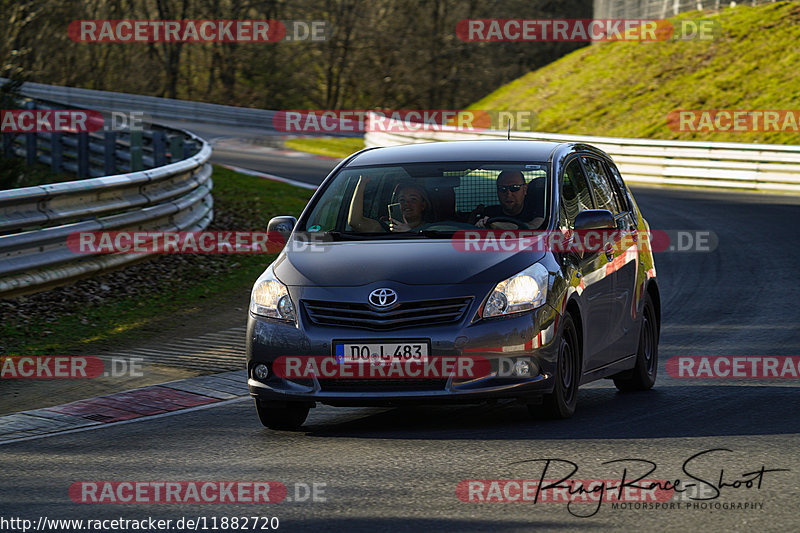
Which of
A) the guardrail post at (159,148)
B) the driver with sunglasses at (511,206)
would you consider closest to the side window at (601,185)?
the driver with sunglasses at (511,206)

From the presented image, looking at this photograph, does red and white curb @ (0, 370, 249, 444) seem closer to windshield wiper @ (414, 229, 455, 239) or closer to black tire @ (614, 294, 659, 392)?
windshield wiper @ (414, 229, 455, 239)

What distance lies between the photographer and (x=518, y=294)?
288 inches

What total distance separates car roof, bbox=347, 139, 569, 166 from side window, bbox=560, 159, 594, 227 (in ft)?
0.66

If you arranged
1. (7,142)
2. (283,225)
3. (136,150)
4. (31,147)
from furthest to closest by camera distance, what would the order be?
(31,147) → (7,142) → (136,150) → (283,225)

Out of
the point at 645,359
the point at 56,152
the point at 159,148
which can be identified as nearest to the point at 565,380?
the point at 645,359

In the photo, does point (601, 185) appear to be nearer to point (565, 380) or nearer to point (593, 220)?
point (593, 220)

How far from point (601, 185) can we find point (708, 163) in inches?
854

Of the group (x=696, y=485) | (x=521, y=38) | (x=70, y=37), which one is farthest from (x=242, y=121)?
(x=696, y=485)

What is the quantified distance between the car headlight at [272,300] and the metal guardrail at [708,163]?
871 inches

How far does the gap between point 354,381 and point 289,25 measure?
187 ft

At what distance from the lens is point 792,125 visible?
1452 inches

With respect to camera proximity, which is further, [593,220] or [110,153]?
[110,153]

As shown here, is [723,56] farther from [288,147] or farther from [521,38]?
[521,38]

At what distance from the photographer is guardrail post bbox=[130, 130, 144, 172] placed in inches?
754
